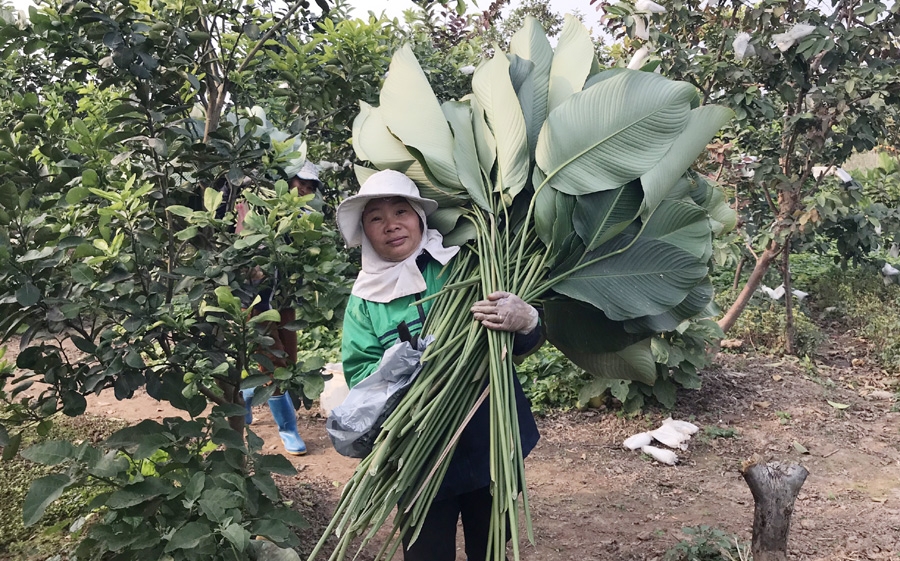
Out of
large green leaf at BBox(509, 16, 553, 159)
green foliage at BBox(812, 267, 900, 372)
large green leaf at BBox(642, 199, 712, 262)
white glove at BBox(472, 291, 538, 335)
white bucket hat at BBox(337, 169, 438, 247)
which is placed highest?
large green leaf at BBox(509, 16, 553, 159)

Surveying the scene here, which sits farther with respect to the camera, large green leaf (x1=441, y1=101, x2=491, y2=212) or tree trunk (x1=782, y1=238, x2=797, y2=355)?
tree trunk (x1=782, y1=238, x2=797, y2=355)

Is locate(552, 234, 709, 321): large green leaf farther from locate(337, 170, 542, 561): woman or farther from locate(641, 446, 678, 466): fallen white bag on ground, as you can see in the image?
locate(641, 446, 678, 466): fallen white bag on ground

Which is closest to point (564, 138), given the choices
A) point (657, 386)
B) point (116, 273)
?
point (116, 273)

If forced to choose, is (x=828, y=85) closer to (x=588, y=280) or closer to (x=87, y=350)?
(x=588, y=280)

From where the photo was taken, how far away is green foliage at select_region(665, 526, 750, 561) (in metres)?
2.40

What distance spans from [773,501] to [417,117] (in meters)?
1.57

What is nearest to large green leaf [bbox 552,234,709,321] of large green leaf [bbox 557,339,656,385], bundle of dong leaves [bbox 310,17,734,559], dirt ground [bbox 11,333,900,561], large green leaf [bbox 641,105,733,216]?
bundle of dong leaves [bbox 310,17,734,559]

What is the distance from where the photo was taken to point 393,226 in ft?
5.47

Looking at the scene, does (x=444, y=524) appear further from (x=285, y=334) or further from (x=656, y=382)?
(x=656, y=382)

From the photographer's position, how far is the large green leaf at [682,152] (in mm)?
1622

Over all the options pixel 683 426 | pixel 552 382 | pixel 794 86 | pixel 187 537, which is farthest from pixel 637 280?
pixel 794 86

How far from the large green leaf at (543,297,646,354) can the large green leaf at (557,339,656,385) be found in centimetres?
5

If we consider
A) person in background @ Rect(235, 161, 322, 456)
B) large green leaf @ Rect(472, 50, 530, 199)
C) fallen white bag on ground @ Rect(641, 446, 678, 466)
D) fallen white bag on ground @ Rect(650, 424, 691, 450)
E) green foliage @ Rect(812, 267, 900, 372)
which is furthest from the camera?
green foliage @ Rect(812, 267, 900, 372)

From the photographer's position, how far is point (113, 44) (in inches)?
71.9
